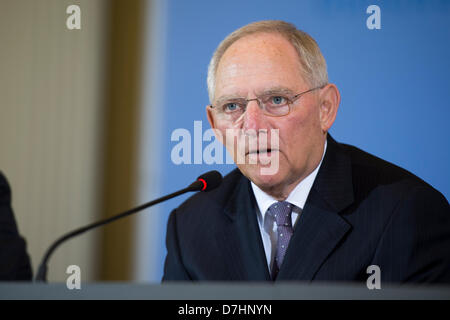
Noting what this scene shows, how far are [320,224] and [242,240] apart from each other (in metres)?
0.30

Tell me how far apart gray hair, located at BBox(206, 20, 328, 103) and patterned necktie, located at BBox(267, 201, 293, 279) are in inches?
18.7

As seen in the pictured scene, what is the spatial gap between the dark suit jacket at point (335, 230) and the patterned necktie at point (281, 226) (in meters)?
0.03

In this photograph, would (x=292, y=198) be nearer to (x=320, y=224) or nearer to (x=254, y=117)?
(x=320, y=224)

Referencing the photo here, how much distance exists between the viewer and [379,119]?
76.4 inches

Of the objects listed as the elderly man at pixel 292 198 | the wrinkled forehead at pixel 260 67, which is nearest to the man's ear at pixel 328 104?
the elderly man at pixel 292 198

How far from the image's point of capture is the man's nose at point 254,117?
1.85m

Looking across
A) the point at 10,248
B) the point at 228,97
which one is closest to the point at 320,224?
the point at 228,97

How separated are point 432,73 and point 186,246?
3.82ft

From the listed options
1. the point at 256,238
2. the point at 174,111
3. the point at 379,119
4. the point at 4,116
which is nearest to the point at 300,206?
the point at 256,238

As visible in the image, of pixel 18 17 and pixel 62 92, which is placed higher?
pixel 18 17

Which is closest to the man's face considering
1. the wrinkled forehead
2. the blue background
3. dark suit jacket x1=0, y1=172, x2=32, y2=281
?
the wrinkled forehead

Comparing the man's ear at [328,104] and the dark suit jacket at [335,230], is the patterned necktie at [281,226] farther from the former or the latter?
the man's ear at [328,104]

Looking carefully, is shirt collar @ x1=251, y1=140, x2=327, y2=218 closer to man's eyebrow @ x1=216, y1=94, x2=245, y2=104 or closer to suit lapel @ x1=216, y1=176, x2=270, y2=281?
suit lapel @ x1=216, y1=176, x2=270, y2=281

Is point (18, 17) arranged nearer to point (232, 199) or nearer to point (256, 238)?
point (232, 199)
